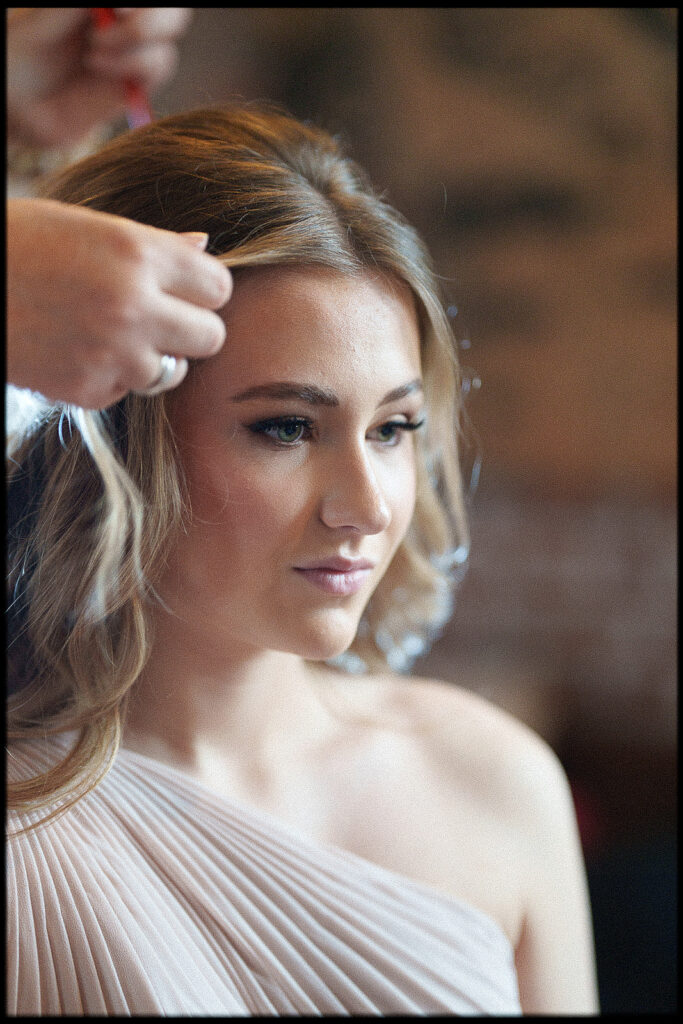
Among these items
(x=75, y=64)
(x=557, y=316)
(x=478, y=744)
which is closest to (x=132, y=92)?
(x=75, y=64)

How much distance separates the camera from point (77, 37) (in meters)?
0.96

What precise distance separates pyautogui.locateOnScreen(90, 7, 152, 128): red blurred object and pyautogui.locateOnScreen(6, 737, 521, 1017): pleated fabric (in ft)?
2.12

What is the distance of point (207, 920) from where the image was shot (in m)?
0.68

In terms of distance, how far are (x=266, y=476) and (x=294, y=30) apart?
190cm

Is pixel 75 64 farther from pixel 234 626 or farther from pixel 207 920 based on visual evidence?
pixel 207 920

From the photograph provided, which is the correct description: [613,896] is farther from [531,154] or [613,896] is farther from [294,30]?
[294,30]

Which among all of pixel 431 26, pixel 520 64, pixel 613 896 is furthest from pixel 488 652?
pixel 431 26

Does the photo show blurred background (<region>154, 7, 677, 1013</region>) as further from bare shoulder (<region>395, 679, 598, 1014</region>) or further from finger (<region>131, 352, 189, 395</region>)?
finger (<region>131, 352, 189, 395</region>)

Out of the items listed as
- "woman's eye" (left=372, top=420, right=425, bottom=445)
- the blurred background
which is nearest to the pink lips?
"woman's eye" (left=372, top=420, right=425, bottom=445)

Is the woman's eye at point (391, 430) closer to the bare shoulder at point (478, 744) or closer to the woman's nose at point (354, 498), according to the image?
the woman's nose at point (354, 498)

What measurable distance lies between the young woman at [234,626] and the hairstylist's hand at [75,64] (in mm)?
212

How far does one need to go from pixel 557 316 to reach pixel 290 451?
2.06 m

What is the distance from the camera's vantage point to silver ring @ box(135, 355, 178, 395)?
51cm

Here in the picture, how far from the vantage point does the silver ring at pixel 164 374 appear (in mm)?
514
